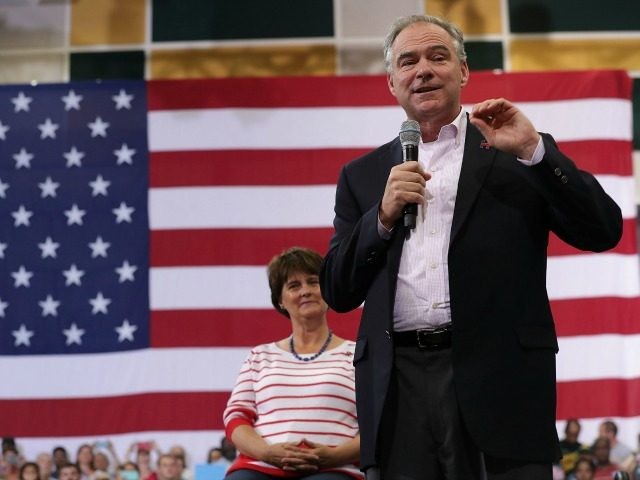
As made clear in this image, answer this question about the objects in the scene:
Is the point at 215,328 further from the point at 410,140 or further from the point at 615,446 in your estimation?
the point at 410,140

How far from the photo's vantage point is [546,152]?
1.63 m

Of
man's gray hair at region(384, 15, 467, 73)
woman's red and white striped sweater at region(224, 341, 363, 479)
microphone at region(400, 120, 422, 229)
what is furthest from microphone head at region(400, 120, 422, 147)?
woman's red and white striped sweater at region(224, 341, 363, 479)

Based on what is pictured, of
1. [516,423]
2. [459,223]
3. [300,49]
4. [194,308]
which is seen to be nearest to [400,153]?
[459,223]

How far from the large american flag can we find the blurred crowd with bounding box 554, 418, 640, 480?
83 mm

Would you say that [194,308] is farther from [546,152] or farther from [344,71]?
[546,152]

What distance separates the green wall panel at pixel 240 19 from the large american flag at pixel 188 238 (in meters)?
0.33

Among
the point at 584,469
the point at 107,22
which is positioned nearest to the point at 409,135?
the point at 584,469

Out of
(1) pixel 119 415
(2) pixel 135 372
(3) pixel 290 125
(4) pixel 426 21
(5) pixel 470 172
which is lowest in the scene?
(1) pixel 119 415

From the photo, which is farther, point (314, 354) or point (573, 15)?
point (573, 15)

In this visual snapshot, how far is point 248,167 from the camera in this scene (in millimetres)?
4402

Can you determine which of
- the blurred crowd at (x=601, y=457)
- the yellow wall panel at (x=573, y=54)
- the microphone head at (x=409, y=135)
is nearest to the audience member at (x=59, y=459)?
the blurred crowd at (x=601, y=457)

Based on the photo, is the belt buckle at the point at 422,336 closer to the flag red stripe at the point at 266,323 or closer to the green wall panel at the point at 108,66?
the flag red stripe at the point at 266,323

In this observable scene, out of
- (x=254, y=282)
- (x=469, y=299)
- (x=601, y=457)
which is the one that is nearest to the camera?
(x=469, y=299)

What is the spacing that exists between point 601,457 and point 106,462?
229 cm
